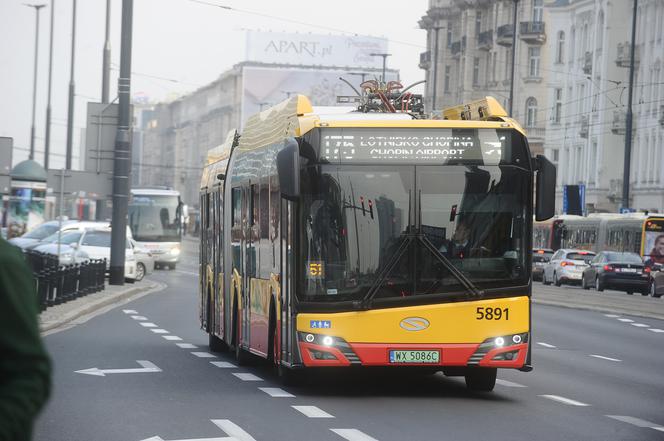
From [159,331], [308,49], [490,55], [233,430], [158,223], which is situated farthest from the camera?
[308,49]

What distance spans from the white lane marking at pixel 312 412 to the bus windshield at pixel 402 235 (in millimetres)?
1254

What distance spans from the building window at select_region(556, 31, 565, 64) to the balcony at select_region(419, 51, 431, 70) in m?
23.0

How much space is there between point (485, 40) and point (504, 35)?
579cm

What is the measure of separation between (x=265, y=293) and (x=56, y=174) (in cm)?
2129

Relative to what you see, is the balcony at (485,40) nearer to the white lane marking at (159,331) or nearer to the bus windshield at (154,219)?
the bus windshield at (154,219)

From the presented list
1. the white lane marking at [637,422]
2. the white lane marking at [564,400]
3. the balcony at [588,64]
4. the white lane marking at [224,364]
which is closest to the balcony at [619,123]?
the balcony at [588,64]

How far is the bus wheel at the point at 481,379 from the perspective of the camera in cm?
1462

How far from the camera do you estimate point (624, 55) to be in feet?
254

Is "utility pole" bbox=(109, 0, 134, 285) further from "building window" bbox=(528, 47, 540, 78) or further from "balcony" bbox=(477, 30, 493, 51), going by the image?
"balcony" bbox=(477, 30, 493, 51)

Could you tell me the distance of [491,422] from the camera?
11789 millimetres

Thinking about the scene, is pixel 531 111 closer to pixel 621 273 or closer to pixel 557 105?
pixel 557 105

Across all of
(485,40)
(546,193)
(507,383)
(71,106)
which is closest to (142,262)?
(71,106)

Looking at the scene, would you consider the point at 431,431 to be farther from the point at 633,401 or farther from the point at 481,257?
the point at 633,401

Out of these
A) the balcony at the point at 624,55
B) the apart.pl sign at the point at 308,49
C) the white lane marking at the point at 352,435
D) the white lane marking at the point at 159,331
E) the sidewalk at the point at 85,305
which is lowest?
the sidewalk at the point at 85,305
